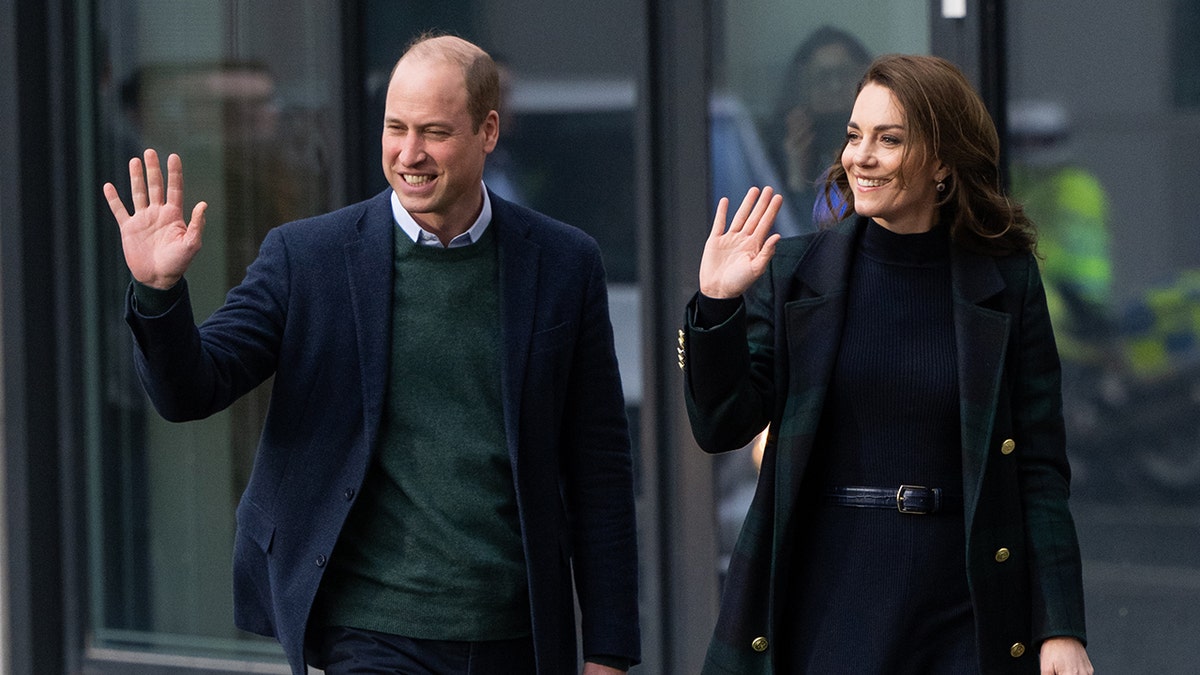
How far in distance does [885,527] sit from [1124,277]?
90.4 inches

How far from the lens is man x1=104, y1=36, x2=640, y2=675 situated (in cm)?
315

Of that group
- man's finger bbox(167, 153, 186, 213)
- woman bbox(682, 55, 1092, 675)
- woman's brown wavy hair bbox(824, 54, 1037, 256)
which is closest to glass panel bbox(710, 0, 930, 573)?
woman's brown wavy hair bbox(824, 54, 1037, 256)

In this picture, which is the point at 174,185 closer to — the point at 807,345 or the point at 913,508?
the point at 807,345

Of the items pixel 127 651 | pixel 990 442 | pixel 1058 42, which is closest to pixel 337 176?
pixel 127 651

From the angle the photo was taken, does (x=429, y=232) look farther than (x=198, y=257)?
No

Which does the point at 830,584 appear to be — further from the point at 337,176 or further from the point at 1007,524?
the point at 337,176

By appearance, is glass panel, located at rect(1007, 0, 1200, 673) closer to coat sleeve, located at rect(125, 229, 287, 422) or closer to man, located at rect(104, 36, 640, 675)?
man, located at rect(104, 36, 640, 675)

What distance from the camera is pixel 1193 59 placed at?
4.93 m

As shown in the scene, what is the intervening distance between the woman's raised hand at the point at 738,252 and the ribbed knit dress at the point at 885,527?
10.6 inches

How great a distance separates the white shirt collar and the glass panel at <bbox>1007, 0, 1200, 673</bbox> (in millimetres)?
2289

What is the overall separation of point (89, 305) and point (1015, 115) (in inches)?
132

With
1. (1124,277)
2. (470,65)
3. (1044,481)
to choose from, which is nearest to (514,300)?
(470,65)

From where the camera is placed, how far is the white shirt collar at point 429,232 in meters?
3.28

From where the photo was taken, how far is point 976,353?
10.2ft
